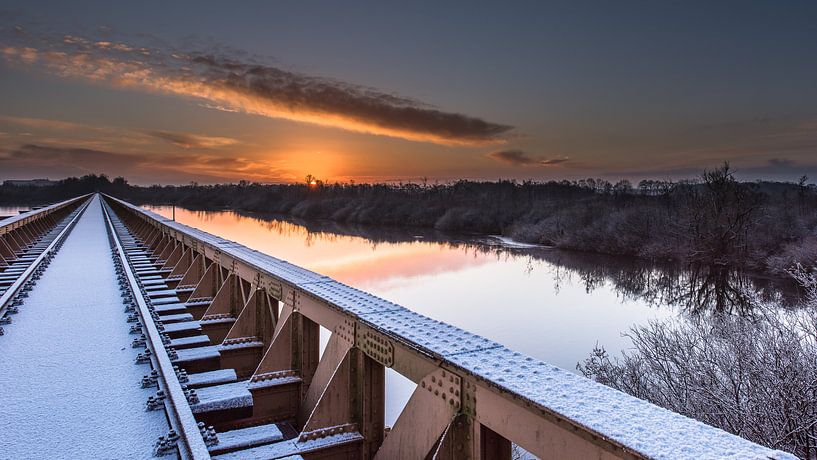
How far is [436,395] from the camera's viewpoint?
271cm

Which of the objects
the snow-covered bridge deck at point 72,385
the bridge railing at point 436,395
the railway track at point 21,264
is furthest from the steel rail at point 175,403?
the railway track at point 21,264

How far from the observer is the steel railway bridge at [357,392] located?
200 cm

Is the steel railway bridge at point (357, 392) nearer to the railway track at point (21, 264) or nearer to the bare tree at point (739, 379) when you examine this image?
the railway track at point (21, 264)

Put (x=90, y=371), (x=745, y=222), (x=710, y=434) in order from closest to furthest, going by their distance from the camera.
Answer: (x=710, y=434) → (x=90, y=371) → (x=745, y=222)

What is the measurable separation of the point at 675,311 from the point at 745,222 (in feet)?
68.0

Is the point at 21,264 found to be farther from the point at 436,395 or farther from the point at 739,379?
the point at 739,379

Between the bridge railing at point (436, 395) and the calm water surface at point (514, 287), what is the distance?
25.5 feet

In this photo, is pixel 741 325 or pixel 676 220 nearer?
pixel 741 325

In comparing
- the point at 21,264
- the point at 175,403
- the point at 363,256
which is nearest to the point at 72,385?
the point at 175,403

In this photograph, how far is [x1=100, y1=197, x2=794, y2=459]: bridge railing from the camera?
192cm

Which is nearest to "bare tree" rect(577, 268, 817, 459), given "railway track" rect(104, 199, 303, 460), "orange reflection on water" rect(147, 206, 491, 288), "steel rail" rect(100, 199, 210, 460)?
"railway track" rect(104, 199, 303, 460)

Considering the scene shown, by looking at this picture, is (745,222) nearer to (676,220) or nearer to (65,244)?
(676,220)

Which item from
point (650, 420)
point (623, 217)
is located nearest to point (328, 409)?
point (650, 420)

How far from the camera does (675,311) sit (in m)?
24.6
